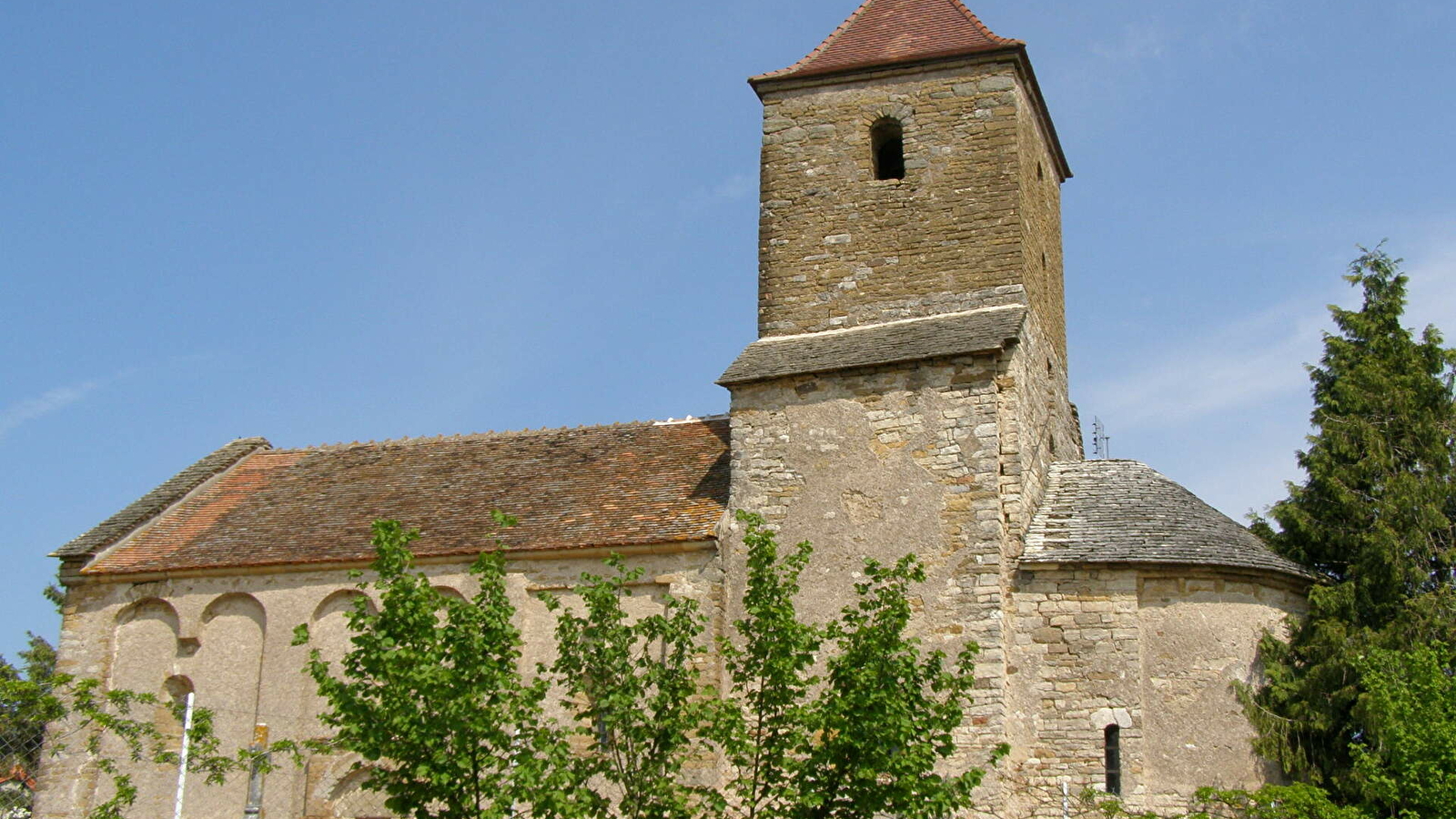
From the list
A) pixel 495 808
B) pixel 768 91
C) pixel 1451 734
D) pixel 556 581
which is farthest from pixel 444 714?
pixel 768 91

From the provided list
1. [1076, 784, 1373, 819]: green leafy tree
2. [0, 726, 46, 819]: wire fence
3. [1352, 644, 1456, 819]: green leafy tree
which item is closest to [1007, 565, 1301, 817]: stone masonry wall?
[1076, 784, 1373, 819]: green leafy tree

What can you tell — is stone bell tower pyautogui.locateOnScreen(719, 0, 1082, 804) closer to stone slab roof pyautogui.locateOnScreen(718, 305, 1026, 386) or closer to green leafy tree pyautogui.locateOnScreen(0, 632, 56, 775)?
stone slab roof pyautogui.locateOnScreen(718, 305, 1026, 386)

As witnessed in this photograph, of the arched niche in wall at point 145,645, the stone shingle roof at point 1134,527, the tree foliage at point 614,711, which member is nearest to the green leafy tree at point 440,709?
the tree foliage at point 614,711

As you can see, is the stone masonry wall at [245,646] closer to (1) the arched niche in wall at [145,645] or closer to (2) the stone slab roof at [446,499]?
(1) the arched niche in wall at [145,645]

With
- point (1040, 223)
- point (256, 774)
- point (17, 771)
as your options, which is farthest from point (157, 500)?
point (1040, 223)

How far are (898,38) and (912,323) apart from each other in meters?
4.73

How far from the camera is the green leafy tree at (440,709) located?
1183cm

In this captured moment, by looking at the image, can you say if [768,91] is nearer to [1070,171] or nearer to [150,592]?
[1070,171]

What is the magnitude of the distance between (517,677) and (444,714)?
3.54 feet

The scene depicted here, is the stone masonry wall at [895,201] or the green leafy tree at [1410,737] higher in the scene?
the stone masonry wall at [895,201]

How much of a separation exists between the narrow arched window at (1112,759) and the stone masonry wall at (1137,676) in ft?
0.20

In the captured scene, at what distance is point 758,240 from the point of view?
2055 cm

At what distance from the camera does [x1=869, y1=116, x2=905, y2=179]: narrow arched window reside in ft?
68.0

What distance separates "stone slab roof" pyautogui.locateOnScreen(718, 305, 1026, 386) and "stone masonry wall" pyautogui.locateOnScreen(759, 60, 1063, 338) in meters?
0.28
